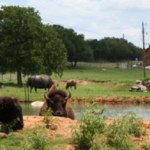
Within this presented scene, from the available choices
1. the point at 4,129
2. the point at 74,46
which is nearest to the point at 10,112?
the point at 4,129

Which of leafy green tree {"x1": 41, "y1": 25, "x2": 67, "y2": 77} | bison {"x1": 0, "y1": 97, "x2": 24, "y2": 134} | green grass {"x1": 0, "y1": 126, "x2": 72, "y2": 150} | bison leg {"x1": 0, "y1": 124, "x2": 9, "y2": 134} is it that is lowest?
green grass {"x1": 0, "y1": 126, "x2": 72, "y2": 150}

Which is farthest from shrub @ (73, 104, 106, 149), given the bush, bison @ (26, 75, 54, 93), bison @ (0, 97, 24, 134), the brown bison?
bison @ (26, 75, 54, 93)

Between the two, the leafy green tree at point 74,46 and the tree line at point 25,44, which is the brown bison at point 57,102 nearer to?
the tree line at point 25,44

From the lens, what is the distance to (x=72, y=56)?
3703 inches

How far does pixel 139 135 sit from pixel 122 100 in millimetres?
18157

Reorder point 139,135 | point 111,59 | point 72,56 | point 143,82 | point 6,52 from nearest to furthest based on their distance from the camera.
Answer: point 139,135, point 143,82, point 6,52, point 72,56, point 111,59

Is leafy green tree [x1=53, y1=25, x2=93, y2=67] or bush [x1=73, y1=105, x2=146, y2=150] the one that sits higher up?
leafy green tree [x1=53, y1=25, x2=93, y2=67]

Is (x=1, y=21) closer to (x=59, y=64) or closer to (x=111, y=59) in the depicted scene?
(x=59, y=64)

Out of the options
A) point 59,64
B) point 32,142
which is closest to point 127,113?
point 32,142

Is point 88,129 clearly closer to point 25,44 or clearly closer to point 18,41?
point 25,44

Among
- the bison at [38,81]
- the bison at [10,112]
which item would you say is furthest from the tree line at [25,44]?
the bison at [10,112]

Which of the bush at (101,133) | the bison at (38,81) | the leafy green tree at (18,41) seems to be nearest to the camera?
the bush at (101,133)

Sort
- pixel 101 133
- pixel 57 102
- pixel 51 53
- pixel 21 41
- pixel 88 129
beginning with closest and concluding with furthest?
pixel 88 129 → pixel 101 133 → pixel 57 102 → pixel 21 41 → pixel 51 53

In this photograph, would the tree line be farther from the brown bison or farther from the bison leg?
the bison leg
